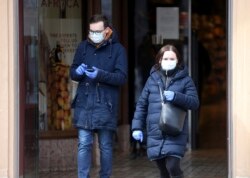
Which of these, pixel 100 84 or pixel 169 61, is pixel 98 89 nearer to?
pixel 100 84

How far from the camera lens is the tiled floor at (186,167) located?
9.62 meters

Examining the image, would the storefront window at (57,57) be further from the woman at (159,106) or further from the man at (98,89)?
the woman at (159,106)

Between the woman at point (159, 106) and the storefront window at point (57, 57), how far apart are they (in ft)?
8.01

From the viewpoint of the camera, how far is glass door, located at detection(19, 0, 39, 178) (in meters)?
8.35

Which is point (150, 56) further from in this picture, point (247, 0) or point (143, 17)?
point (247, 0)

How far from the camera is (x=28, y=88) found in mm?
8477

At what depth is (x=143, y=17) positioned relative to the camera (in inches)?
468

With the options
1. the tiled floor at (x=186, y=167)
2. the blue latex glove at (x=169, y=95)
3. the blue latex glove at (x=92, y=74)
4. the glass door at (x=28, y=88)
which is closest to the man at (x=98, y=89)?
the blue latex glove at (x=92, y=74)

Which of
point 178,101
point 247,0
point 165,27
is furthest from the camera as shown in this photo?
point 165,27

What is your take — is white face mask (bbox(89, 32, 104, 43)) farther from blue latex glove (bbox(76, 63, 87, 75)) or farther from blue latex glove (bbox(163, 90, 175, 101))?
blue latex glove (bbox(163, 90, 175, 101))

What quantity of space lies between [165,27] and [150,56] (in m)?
0.49

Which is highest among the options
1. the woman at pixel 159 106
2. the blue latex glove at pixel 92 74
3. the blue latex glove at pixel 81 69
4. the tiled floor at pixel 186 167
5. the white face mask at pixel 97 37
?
the white face mask at pixel 97 37

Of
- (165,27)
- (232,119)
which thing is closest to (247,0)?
(232,119)

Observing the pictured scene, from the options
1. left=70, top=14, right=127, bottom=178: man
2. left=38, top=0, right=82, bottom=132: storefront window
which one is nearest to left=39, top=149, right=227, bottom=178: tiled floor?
left=38, top=0, right=82, bottom=132: storefront window
